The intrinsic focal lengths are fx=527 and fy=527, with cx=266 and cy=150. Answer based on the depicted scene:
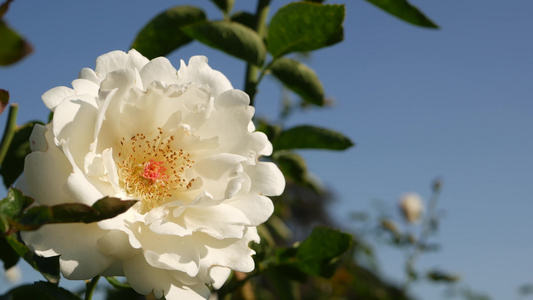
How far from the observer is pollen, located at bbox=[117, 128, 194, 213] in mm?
817

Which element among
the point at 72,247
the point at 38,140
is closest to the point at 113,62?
the point at 38,140

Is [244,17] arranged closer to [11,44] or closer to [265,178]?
[265,178]

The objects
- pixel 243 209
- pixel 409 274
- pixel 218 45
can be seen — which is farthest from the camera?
pixel 409 274

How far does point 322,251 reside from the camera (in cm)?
89

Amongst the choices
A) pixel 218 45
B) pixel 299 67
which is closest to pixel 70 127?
pixel 218 45

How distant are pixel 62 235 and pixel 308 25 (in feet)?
1.64

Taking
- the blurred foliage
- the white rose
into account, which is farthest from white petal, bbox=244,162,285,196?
the blurred foliage

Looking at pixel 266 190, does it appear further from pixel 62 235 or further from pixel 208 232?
pixel 62 235

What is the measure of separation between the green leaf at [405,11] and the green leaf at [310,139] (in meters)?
0.25

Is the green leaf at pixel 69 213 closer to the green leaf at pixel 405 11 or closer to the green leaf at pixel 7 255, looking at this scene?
the green leaf at pixel 7 255

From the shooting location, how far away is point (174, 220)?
0.74 m

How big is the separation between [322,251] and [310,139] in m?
0.25

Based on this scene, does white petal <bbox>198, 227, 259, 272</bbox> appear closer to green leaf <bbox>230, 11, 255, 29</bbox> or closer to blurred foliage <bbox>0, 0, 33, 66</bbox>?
blurred foliage <bbox>0, 0, 33, 66</bbox>

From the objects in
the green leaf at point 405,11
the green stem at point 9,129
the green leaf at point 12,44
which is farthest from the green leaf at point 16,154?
the green leaf at point 405,11
